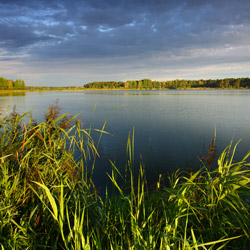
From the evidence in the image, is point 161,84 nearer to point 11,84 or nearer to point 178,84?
point 178,84

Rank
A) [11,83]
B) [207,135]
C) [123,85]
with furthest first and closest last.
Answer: [123,85] → [11,83] → [207,135]

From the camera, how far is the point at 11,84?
89625 mm

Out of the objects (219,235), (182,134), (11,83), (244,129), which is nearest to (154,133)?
(182,134)

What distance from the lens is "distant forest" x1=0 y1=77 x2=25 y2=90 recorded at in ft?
268

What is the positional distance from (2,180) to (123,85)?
15326 centimetres

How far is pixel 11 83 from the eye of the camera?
296 feet

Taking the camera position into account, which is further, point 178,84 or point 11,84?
point 178,84

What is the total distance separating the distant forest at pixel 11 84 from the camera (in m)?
81.6

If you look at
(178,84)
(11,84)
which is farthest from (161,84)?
(11,84)

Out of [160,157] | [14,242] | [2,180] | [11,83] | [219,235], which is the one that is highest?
[11,83]

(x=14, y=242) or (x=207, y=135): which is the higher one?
(x=14, y=242)

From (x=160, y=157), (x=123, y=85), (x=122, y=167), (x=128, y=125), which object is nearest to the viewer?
(x=122, y=167)

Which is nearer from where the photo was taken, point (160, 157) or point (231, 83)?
point (160, 157)

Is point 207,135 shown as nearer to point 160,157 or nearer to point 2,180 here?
point 160,157
